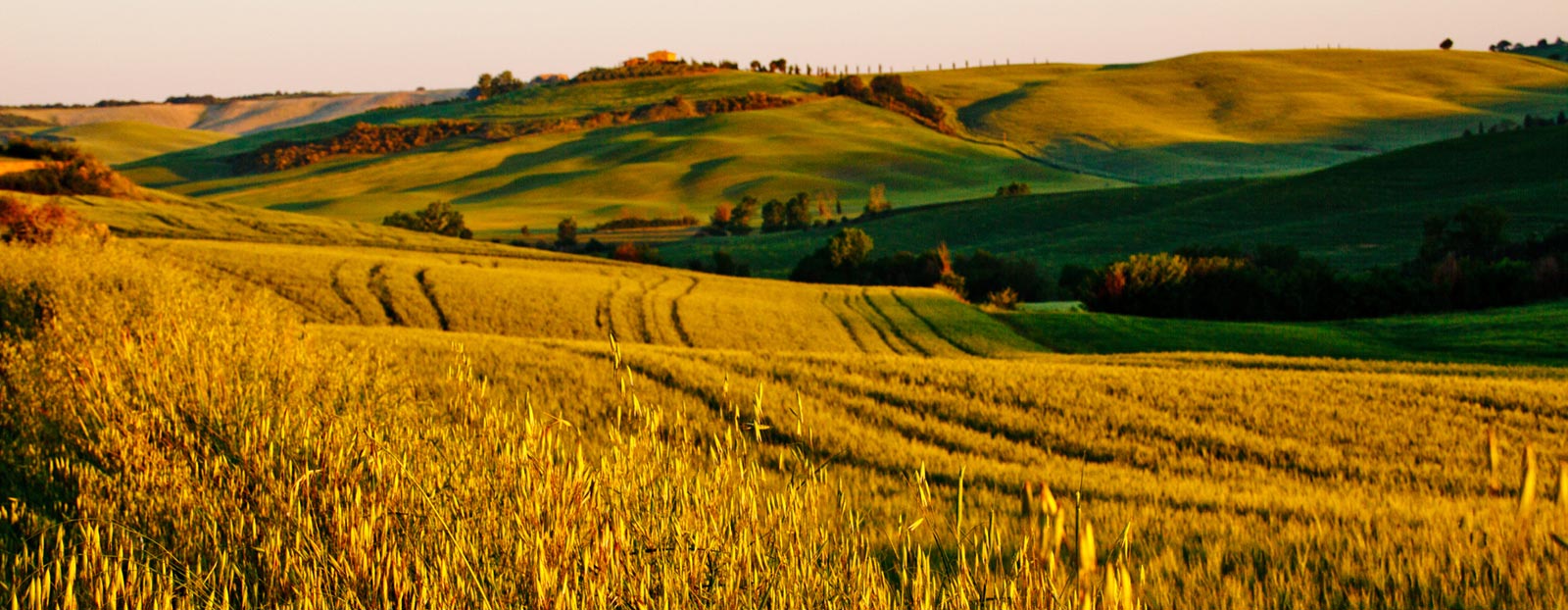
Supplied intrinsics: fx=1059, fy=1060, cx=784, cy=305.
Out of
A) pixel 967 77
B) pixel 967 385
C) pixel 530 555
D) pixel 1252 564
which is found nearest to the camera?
pixel 530 555

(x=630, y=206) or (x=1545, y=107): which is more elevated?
(x=1545, y=107)

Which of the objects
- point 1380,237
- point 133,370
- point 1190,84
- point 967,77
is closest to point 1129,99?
point 1190,84

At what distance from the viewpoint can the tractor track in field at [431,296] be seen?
25.8m

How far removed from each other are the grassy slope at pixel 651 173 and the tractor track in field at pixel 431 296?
2424 inches

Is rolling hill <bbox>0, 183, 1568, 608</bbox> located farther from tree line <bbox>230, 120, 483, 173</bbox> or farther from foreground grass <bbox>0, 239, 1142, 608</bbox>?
tree line <bbox>230, 120, 483, 173</bbox>

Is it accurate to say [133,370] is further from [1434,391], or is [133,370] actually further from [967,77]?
[967,77]

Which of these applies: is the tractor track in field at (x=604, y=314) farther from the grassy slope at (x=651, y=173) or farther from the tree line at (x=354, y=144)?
the tree line at (x=354, y=144)

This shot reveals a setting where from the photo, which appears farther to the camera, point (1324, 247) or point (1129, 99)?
point (1129, 99)

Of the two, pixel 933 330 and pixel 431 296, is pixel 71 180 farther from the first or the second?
pixel 933 330

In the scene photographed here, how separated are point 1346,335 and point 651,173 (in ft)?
323

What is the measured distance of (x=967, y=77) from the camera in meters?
186

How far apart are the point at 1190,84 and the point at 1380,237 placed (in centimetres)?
11209

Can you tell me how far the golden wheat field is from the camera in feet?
11.2

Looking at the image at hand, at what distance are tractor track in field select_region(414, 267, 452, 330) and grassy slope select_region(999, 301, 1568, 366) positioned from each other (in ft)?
50.1
